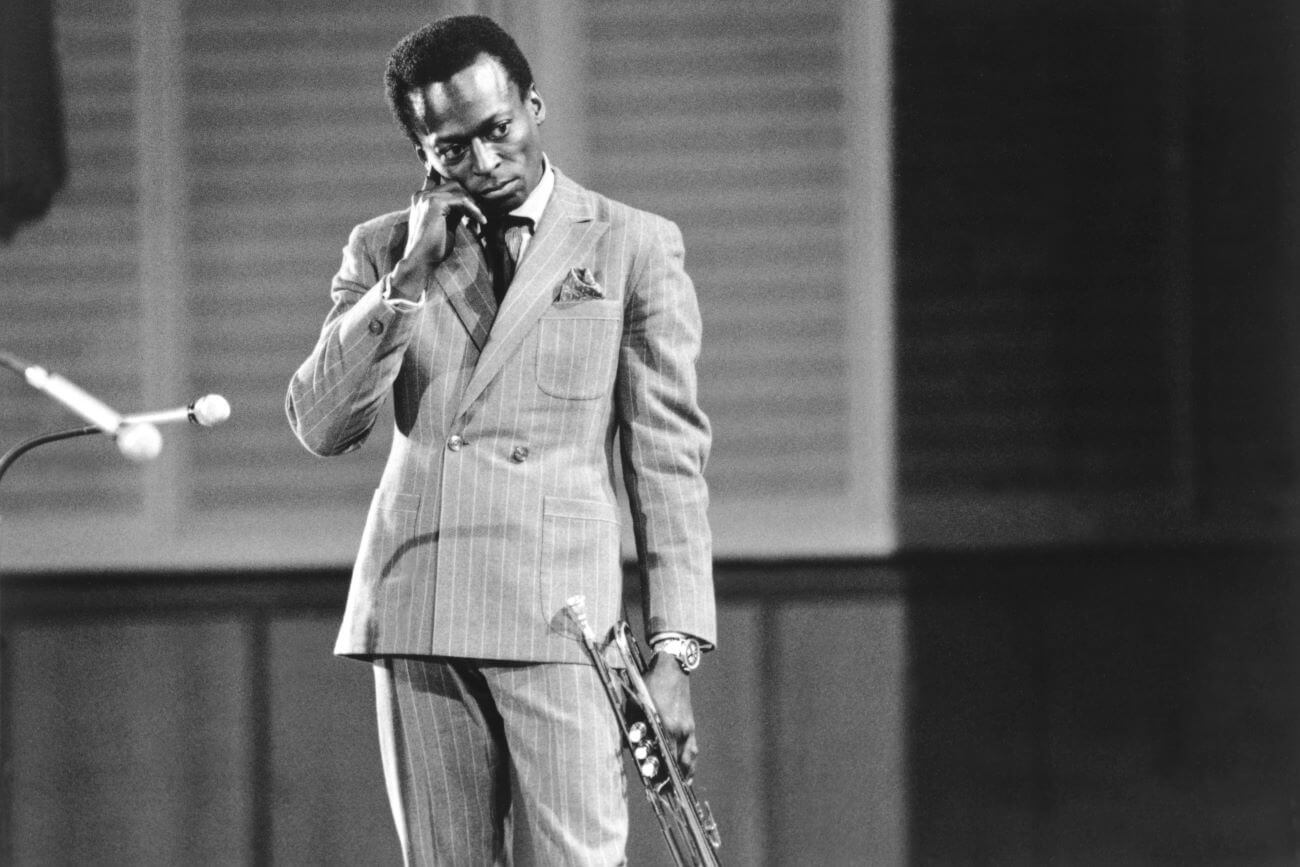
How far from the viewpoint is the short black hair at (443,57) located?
1760mm

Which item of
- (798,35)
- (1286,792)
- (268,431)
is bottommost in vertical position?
(1286,792)

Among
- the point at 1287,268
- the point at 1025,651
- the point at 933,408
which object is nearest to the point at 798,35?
the point at 933,408

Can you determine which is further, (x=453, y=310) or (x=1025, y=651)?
(x=1025, y=651)

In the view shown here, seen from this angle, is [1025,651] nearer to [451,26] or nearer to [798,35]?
[798,35]

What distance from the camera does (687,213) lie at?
10.3 ft

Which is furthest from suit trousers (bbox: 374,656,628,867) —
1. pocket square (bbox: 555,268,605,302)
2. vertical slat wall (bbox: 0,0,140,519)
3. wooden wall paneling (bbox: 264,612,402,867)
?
vertical slat wall (bbox: 0,0,140,519)

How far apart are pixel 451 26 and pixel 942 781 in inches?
77.5

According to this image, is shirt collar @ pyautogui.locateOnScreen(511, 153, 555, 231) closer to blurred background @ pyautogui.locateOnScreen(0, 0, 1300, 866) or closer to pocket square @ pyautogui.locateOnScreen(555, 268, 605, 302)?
pocket square @ pyautogui.locateOnScreen(555, 268, 605, 302)

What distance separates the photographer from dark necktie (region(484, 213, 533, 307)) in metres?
1.82

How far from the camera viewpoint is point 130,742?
3.10m

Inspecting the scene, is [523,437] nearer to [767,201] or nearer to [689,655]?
[689,655]

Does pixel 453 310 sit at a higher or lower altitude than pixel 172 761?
higher

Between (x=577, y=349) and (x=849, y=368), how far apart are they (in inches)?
56.8

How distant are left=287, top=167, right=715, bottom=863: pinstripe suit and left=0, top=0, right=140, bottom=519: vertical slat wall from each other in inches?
58.8
